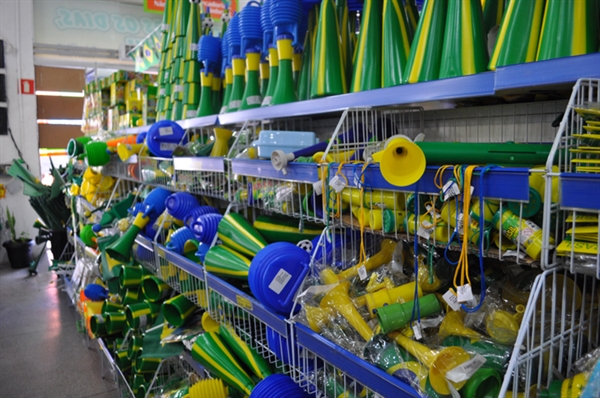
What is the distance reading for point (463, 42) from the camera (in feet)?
3.33

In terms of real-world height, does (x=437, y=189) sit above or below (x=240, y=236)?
above

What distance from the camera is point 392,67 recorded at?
123cm

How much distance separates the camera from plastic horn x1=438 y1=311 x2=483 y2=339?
3.00 feet

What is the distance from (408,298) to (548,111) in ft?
1.83

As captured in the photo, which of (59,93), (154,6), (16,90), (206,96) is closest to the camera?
(206,96)

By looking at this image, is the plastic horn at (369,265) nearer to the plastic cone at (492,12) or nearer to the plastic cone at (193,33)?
the plastic cone at (492,12)

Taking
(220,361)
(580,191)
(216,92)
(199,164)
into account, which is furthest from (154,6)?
(580,191)

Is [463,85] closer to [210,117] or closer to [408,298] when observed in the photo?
[408,298]

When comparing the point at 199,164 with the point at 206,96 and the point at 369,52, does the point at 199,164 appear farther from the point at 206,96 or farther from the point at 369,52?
the point at 369,52

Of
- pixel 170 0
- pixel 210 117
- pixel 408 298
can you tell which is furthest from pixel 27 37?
pixel 408 298

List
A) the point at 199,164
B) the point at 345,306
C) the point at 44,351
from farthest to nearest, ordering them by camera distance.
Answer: the point at 44,351 < the point at 199,164 < the point at 345,306

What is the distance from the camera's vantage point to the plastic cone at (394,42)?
4.03 ft

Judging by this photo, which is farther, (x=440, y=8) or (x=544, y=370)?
(x=440, y=8)

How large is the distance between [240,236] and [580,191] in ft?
3.73
